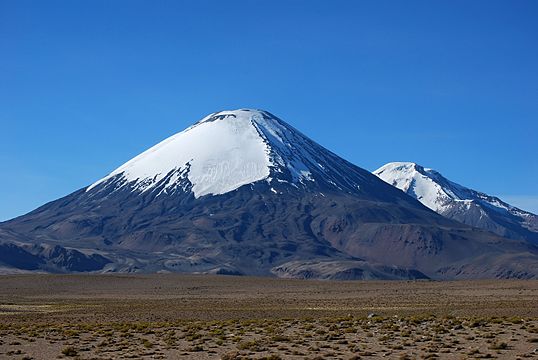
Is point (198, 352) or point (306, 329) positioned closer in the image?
point (198, 352)

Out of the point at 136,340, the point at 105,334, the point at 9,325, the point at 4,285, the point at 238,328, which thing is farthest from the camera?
the point at 4,285

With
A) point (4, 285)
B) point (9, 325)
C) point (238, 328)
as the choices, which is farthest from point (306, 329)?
point (4, 285)

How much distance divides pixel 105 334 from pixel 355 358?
47.6 feet

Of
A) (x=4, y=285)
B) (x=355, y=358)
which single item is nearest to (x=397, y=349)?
(x=355, y=358)

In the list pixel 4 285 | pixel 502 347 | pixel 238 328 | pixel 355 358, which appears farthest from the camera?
pixel 4 285

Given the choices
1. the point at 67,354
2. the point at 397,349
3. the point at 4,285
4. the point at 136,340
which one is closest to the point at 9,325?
the point at 136,340

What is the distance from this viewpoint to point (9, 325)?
4581 centimetres

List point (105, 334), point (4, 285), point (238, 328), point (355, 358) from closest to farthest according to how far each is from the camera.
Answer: point (355, 358), point (105, 334), point (238, 328), point (4, 285)

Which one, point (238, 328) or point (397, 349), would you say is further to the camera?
point (238, 328)

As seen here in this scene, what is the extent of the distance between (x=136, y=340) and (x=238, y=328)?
6.82m

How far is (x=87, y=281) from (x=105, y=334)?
273 feet

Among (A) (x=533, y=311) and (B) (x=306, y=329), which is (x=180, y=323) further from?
(A) (x=533, y=311)

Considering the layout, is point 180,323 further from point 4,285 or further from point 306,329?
point 4,285

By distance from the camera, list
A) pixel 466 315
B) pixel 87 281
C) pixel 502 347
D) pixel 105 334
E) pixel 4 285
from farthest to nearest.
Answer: pixel 87 281, pixel 4 285, pixel 466 315, pixel 105 334, pixel 502 347
